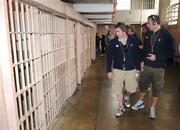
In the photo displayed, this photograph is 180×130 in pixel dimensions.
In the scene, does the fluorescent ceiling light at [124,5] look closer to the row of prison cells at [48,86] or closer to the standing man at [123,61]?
the row of prison cells at [48,86]

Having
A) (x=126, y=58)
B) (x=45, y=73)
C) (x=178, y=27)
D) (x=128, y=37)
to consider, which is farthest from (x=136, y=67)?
(x=178, y=27)

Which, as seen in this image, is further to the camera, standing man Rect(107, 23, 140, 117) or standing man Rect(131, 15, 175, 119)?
standing man Rect(107, 23, 140, 117)

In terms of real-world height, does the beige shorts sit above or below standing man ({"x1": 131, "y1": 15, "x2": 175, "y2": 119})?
below

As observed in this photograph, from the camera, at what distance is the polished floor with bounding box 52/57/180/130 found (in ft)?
12.1

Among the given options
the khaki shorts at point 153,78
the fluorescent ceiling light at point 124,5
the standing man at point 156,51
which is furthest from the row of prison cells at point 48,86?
the fluorescent ceiling light at point 124,5

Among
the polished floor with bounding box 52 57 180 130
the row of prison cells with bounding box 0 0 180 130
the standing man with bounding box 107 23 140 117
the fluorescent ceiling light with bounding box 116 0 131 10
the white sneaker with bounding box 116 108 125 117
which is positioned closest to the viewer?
the row of prison cells with bounding box 0 0 180 130

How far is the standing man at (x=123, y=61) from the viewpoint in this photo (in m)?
3.85

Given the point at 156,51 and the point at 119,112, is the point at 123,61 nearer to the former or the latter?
the point at 156,51

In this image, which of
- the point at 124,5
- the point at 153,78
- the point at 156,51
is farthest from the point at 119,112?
the point at 124,5

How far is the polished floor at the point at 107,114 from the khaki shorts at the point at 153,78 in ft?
1.77

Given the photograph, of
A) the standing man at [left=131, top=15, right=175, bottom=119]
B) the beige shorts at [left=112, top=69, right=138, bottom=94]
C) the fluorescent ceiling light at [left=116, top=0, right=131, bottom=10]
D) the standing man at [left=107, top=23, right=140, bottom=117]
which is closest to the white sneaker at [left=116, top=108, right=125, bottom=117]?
the standing man at [left=107, top=23, right=140, bottom=117]

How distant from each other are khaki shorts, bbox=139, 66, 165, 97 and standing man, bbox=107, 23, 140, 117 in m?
0.19

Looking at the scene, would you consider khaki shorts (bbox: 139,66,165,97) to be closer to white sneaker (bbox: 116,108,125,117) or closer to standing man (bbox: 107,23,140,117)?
standing man (bbox: 107,23,140,117)

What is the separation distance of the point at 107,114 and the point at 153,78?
115 cm
